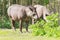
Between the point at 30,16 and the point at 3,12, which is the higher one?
the point at 30,16

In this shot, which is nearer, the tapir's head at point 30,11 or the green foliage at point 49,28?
the green foliage at point 49,28

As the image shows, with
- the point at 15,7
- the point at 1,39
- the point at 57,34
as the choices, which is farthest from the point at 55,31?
the point at 15,7

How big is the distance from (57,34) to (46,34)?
65 centimetres

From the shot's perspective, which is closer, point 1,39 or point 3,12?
point 1,39

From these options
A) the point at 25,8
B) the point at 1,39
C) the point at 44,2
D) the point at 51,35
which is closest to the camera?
the point at 1,39

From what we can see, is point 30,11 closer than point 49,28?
No

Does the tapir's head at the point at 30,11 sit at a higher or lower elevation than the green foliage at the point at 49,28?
higher

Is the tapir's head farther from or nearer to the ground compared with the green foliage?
farther from the ground

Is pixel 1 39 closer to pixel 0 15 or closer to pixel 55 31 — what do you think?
pixel 55 31

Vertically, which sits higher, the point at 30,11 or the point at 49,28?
the point at 30,11

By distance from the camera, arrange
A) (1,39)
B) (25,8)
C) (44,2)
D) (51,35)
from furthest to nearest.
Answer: (44,2) < (25,8) < (51,35) < (1,39)

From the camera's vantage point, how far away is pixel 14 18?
15641 mm

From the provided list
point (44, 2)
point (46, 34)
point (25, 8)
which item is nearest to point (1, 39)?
point (46, 34)

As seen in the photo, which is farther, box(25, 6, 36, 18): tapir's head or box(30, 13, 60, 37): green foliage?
box(25, 6, 36, 18): tapir's head
